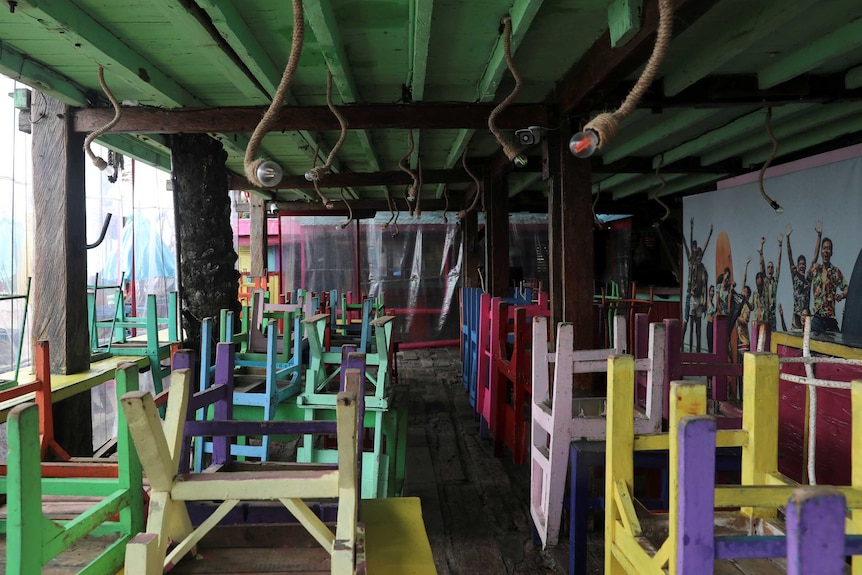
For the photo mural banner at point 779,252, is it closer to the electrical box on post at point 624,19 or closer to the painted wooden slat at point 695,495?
the electrical box on post at point 624,19

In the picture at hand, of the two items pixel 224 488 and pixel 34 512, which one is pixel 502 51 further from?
pixel 34 512

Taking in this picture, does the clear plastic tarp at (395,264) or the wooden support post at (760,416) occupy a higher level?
the clear plastic tarp at (395,264)

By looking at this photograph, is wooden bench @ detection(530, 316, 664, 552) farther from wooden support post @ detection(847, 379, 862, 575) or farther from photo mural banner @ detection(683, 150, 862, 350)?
photo mural banner @ detection(683, 150, 862, 350)

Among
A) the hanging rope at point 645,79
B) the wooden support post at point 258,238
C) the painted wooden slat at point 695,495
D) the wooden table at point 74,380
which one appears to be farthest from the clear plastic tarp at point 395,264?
the painted wooden slat at point 695,495

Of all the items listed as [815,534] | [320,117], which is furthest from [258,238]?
[815,534]

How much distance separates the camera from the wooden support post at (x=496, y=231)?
5832 mm

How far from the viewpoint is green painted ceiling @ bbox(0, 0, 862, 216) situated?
7.80 ft

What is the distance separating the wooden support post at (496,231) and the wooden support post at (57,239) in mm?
3783

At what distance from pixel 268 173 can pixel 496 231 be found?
13.0ft

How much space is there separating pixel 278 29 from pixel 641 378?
284 centimetres

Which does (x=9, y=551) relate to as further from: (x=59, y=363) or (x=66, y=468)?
(x=59, y=363)

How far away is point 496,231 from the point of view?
5934 mm

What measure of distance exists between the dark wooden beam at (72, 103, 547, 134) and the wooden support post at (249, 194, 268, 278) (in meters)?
4.37

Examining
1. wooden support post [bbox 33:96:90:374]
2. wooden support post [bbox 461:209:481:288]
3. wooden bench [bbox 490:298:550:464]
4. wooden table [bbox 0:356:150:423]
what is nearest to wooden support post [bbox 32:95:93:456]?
wooden support post [bbox 33:96:90:374]
